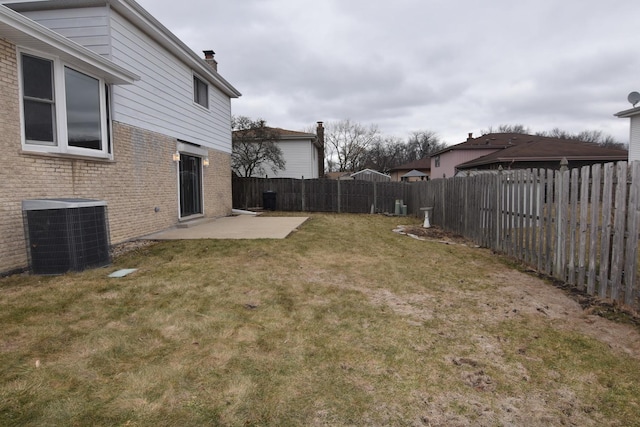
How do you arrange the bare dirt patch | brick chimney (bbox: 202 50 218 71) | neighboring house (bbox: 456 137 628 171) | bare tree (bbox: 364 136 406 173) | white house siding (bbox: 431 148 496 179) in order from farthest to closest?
1. bare tree (bbox: 364 136 406 173)
2. white house siding (bbox: 431 148 496 179)
3. neighboring house (bbox: 456 137 628 171)
4. brick chimney (bbox: 202 50 218 71)
5. the bare dirt patch

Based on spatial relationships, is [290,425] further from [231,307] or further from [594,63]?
[594,63]

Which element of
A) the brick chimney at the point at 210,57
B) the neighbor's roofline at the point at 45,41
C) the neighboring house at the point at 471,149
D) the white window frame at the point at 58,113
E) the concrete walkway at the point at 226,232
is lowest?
the concrete walkway at the point at 226,232

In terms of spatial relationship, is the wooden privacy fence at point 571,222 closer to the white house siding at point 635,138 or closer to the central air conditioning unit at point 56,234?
the central air conditioning unit at point 56,234

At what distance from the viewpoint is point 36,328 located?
10.8ft

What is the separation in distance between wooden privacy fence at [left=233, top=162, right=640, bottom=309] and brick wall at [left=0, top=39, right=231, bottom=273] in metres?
7.75

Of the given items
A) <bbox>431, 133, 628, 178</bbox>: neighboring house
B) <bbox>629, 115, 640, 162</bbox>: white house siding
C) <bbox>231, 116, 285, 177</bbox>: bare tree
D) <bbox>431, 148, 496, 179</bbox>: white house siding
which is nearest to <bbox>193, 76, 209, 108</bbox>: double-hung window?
<bbox>231, 116, 285, 177</bbox>: bare tree

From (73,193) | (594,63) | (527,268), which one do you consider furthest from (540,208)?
(594,63)

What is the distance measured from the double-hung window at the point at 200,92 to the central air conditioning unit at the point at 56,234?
7.34 m

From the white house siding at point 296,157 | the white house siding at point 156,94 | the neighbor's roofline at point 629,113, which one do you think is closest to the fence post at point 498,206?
the white house siding at point 156,94

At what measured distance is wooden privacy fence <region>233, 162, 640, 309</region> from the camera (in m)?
4.01

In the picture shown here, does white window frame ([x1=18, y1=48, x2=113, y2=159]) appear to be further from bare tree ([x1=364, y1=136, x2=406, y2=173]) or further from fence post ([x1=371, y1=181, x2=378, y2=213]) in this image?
bare tree ([x1=364, y1=136, x2=406, y2=173])

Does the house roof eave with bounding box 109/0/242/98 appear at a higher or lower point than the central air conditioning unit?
higher

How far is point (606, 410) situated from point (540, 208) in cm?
406

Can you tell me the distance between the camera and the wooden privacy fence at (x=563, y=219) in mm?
4012
